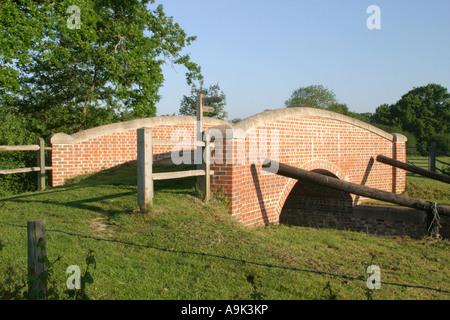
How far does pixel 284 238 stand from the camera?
734 cm

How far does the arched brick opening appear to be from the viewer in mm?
12125

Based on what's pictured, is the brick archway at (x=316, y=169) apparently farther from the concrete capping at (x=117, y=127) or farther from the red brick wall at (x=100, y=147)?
the red brick wall at (x=100, y=147)

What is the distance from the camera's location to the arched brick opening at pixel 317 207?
39.8ft

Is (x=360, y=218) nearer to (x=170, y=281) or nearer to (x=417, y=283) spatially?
(x=417, y=283)

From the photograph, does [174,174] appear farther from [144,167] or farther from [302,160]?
[302,160]

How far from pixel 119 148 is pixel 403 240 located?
24.8 ft

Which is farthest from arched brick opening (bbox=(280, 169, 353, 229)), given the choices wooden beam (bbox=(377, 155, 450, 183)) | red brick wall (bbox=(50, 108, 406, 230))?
wooden beam (bbox=(377, 155, 450, 183))

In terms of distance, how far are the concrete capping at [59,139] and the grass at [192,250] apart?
2.04 metres

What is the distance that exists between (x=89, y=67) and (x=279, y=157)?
1171 cm

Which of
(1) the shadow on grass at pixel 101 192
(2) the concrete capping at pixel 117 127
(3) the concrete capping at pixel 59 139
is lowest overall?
(1) the shadow on grass at pixel 101 192

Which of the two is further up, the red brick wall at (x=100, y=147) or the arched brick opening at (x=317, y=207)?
the red brick wall at (x=100, y=147)

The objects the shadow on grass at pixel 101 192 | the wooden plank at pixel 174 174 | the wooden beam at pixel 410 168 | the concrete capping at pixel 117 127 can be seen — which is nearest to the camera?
the wooden plank at pixel 174 174

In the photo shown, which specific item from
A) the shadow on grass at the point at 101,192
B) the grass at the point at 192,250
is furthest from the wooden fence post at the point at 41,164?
the grass at the point at 192,250

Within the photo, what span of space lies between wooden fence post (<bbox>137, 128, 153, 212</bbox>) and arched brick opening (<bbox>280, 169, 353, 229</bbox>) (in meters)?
6.56
